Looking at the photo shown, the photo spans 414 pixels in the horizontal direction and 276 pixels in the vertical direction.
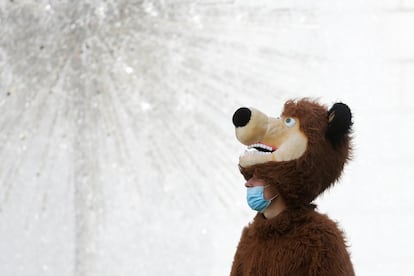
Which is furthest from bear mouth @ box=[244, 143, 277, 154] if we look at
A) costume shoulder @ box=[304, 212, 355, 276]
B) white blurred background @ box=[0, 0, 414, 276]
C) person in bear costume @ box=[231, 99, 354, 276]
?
white blurred background @ box=[0, 0, 414, 276]

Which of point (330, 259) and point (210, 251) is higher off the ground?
point (210, 251)

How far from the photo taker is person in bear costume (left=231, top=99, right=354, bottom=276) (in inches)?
33.9

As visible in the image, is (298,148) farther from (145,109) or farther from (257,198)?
(145,109)

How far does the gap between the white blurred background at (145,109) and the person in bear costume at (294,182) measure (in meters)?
0.51

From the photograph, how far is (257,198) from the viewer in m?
0.89

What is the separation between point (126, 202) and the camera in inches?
55.6

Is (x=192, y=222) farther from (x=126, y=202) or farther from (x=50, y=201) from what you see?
(x=50, y=201)

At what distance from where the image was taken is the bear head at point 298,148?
34.3 inches

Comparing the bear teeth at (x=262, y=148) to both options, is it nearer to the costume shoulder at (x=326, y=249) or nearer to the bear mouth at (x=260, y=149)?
the bear mouth at (x=260, y=149)

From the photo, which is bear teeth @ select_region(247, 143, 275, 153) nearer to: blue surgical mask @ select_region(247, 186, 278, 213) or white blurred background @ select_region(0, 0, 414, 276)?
blue surgical mask @ select_region(247, 186, 278, 213)

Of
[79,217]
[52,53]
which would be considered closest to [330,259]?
[79,217]

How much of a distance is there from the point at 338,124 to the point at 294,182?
0.30 feet

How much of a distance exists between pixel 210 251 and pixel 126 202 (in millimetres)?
199

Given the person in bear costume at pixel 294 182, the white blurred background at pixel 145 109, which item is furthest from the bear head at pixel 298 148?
the white blurred background at pixel 145 109
